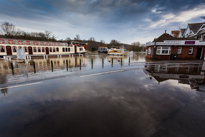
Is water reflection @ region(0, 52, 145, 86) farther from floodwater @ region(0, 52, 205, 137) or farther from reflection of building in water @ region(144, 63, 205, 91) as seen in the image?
reflection of building in water @ region(144, 63, 205, 91)

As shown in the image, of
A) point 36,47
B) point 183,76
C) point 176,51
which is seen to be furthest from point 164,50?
point 36,47

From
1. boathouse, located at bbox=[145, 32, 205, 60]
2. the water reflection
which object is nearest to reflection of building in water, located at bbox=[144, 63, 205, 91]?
the water reflection

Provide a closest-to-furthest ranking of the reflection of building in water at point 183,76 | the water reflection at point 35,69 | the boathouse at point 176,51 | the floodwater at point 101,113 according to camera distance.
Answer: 1. the floodwater at point 101,113
2. the reflection of building in water at point 183,76
3. the water reflection at point 35,69
4. the boathouse at point 176,51

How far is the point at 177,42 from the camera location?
22.2m

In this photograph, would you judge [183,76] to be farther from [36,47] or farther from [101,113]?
[36,47]

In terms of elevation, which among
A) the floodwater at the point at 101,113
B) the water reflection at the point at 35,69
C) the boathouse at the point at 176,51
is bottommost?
the floodwater at the point at 101,113

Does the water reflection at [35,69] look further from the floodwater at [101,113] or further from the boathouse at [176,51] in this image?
the boathouse at [176,51]

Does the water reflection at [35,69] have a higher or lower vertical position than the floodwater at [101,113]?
higher


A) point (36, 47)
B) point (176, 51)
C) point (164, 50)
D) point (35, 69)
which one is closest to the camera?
point (35, 69)

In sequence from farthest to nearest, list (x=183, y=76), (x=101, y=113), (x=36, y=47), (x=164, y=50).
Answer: (x=36, y=47)
(x=164, y=50)
(x=183, y=76)
(x=101, y=113)

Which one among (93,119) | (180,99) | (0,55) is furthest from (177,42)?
(0,55)

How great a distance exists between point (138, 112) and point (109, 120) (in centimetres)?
124

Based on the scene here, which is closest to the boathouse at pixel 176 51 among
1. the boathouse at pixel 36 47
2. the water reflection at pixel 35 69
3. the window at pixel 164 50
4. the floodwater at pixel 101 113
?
the window at pixel 164 50

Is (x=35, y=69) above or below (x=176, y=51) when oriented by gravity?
below
